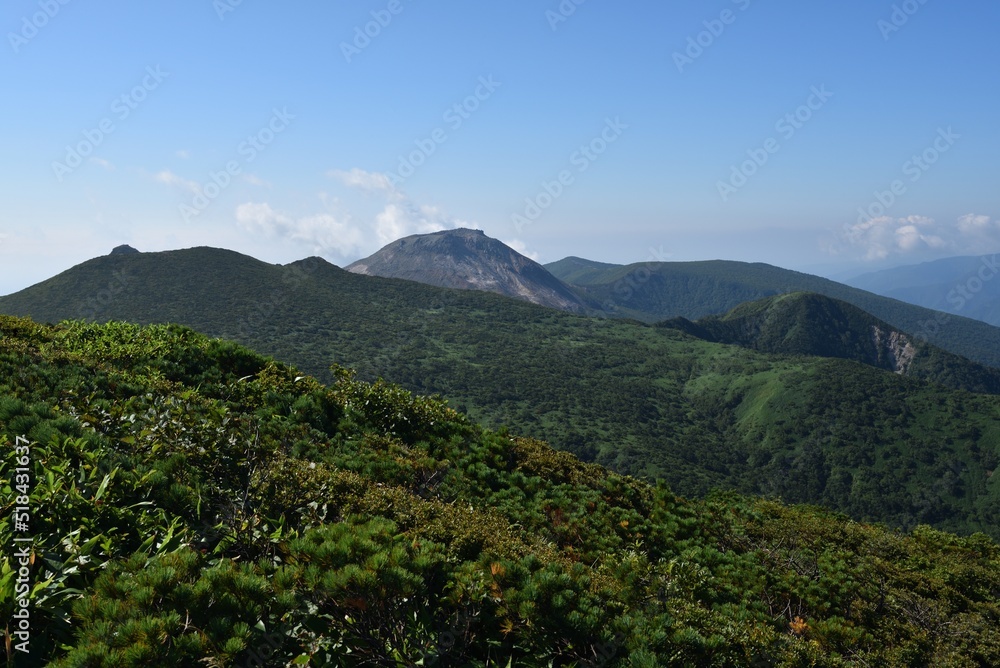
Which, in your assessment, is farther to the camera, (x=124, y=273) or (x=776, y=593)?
(x=124, y=273)

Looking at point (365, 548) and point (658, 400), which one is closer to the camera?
point (365, 548)

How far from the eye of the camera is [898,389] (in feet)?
552

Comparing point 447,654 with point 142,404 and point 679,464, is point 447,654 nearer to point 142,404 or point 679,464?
point 142,404

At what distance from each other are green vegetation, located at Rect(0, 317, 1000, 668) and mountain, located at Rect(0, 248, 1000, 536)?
11303 cm

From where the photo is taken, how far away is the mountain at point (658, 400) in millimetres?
132375

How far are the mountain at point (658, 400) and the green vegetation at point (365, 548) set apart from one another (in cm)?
11303

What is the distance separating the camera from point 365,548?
6039 mm

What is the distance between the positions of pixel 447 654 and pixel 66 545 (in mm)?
4233

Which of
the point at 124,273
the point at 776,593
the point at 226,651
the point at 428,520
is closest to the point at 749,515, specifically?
the point at 776,593

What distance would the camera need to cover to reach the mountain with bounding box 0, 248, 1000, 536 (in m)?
132

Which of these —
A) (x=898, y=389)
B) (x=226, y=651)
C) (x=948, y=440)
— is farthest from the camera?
(x=898, y=389)

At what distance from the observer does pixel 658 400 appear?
17825cm

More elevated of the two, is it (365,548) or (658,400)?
(365,548)

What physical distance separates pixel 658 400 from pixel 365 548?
181193 millimetres
